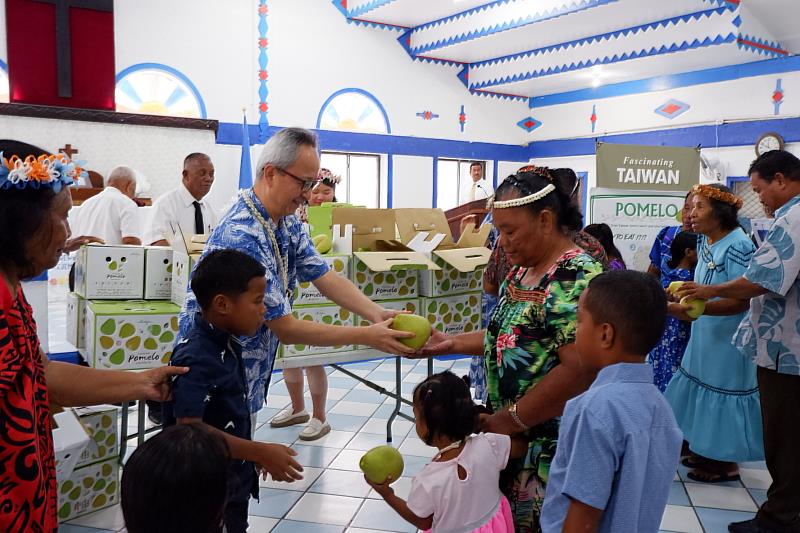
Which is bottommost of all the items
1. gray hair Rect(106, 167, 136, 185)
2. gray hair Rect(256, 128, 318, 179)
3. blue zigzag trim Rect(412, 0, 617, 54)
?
gray hair Rect(256, 128, 318, 179)

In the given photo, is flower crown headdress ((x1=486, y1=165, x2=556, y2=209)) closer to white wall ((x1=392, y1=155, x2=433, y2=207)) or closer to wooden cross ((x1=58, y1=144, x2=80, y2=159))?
wooden cross ((x1=58, y1=144, x2=80, y2=159))

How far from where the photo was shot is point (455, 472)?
5.83 feet

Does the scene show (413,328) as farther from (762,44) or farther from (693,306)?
(762,44)

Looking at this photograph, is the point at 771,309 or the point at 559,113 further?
the point at 559,113

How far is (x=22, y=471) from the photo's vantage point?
1202 mm

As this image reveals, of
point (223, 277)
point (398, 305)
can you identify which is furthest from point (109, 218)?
point (223, 277)

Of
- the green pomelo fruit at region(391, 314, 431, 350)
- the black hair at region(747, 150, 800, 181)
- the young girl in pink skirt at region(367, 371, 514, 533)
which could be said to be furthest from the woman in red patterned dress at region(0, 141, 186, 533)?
the black hair at region(747, 150, 800, 181)

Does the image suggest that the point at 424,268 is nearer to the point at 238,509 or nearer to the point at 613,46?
the point at 238,509

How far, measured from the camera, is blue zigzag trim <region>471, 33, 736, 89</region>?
28.4 feet

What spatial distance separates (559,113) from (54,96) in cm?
919

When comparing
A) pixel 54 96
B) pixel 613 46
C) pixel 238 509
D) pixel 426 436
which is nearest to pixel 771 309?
pixel 426 436

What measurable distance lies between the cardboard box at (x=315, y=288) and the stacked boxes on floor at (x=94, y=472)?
3.58ft

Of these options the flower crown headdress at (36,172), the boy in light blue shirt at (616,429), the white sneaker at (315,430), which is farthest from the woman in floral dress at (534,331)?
the white sneaker at (315,430)

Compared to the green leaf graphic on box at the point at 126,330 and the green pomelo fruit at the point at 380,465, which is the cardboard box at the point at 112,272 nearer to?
the green leaf graphic on box at the point at 126,330
